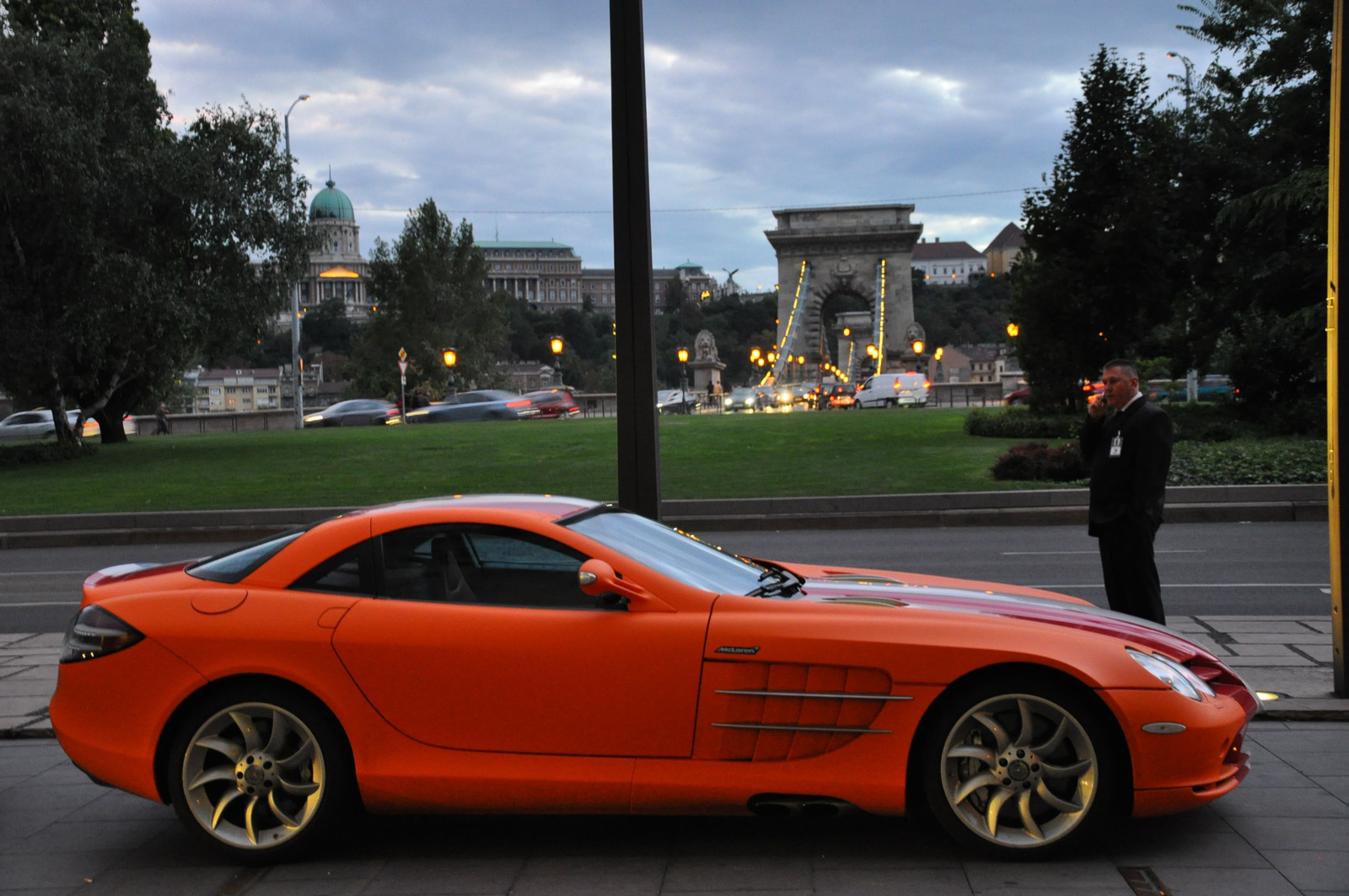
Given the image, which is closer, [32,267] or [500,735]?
[500,735]

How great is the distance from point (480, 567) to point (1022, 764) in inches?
79.1

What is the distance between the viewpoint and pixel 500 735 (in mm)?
4094

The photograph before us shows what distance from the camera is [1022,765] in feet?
12.8

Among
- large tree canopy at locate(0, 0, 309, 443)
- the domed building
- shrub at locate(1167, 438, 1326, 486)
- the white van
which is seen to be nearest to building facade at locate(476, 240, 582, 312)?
the domed building

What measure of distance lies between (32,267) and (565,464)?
13002mm

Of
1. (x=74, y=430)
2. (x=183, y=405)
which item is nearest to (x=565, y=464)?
(x=74, y=430)

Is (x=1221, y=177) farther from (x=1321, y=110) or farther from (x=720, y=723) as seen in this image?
(x=720, y=723)

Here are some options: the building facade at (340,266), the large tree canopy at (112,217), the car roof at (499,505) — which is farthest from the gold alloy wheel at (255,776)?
the building facade at (340,266)

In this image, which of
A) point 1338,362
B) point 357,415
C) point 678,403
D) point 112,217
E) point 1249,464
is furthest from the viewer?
point 678,403

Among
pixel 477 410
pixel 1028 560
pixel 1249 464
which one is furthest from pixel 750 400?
pixel 1028 560

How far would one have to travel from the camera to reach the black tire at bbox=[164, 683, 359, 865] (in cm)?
412

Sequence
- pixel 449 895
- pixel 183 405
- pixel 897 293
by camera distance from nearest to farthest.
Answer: pixel 449 895 → pixel 897 293 → pixel 183 405

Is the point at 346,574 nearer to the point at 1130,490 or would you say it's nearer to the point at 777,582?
the point at 777,582

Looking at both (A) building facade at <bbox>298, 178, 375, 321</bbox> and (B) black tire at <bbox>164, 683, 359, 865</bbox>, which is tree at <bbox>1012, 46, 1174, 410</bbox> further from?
(A) building facade at <bbox>298, 178, 375, 321</bbox>
